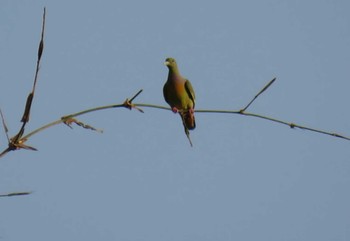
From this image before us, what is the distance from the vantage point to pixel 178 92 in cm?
819

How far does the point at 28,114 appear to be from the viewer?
1571mm

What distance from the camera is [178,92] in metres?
8.19

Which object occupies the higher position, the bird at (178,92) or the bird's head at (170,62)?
the bird's head at (170,62)

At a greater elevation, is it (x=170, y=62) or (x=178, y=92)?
(x=170, y=62)

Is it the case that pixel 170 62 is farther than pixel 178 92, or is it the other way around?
pixel 170 62

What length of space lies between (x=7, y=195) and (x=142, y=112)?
1.75 ft

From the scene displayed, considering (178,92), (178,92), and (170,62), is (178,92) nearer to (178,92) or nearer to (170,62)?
(178,92)

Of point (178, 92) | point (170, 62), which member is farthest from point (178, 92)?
point (170, 62)

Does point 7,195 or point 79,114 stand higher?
point 79,114

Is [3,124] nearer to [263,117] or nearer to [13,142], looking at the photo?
[13,142]

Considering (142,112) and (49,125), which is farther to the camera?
(142,112)

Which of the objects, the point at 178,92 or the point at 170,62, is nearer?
the point at 178,92

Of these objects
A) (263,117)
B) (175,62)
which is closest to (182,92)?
(175,62)

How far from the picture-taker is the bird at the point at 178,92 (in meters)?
8.13
